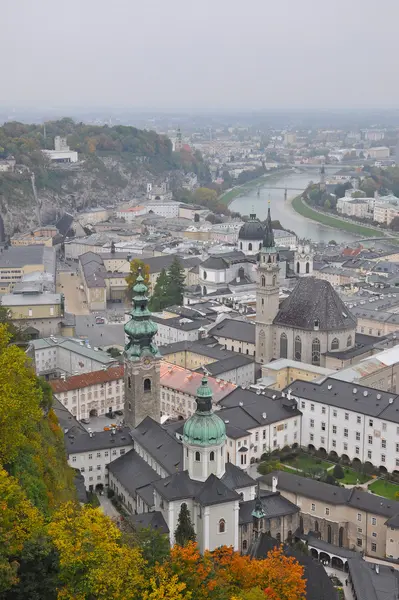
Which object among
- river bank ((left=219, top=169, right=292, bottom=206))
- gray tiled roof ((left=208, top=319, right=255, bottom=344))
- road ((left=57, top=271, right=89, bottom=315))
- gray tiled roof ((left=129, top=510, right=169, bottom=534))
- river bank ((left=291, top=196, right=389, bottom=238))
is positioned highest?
gray tiled roof ((left=129, top=510, right=169, bottom=534))

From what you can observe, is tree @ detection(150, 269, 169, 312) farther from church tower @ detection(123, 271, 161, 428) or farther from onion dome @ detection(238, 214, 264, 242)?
church tower @ detection(123, 271, 161, 428)

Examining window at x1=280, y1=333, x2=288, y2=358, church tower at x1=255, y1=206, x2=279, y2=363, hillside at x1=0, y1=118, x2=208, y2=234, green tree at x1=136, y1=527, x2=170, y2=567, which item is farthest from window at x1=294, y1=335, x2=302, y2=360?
hillside at x1=0, y1=118, x2=208, y2=234

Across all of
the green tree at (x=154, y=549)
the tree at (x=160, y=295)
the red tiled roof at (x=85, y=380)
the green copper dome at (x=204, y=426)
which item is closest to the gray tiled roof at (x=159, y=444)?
the green copper dome at (x=204, y=426)

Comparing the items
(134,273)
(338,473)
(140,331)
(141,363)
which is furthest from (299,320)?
(134,273)

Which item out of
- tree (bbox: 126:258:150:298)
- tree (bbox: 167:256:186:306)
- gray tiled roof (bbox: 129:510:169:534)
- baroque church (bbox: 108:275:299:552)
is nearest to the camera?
baroque church (bbox: 108:275:299:552)

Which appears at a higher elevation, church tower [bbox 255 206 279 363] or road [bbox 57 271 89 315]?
church tower [bbox 255 206 279 363]

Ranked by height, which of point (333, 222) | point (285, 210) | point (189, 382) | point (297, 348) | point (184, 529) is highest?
point (184, 529)

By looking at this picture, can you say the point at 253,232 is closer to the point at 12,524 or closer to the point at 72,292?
the point at 72,292
